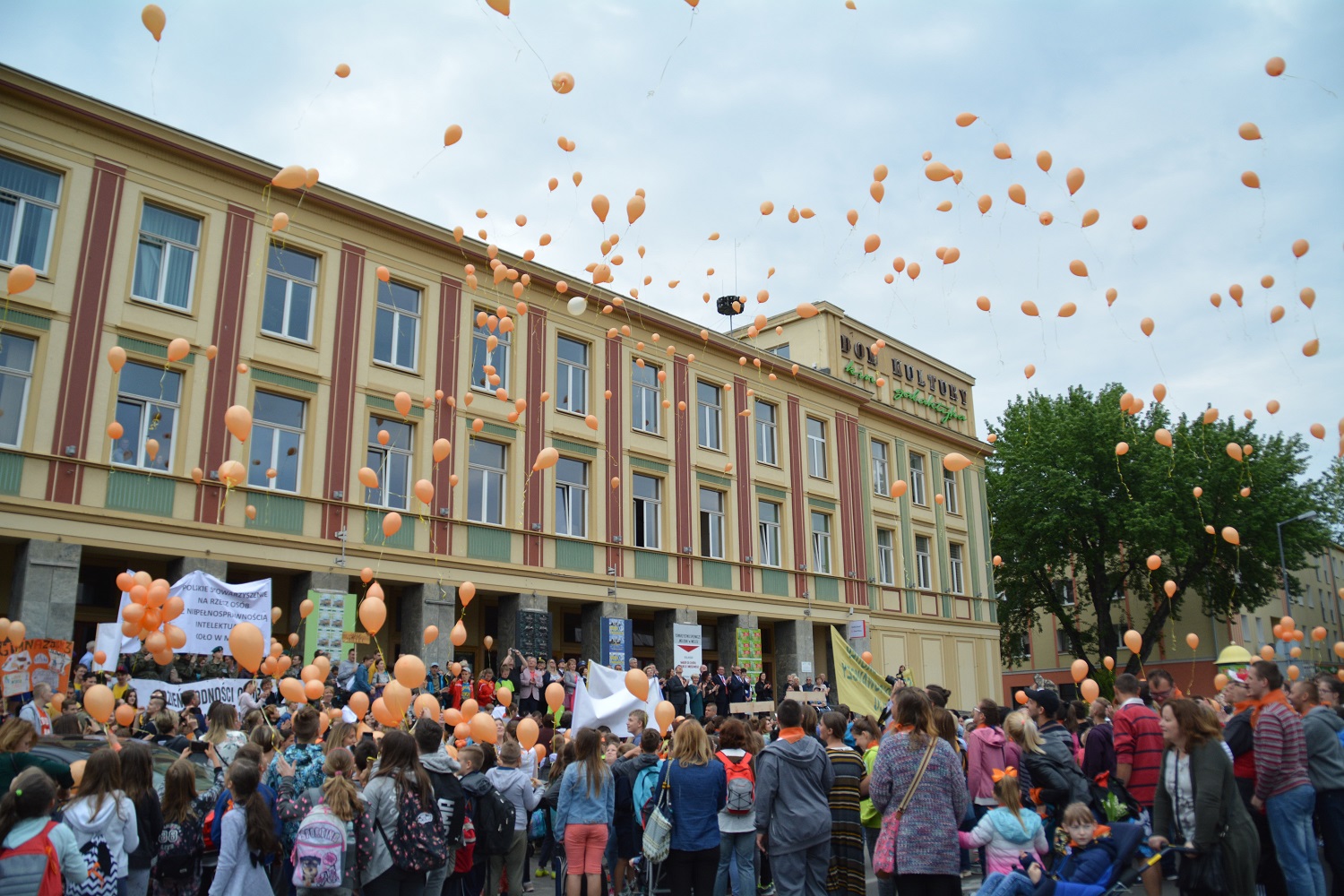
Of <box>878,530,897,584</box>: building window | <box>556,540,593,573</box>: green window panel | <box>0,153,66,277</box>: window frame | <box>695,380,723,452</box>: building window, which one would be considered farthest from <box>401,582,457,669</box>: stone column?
<box>878,530,897,584</box>: building window

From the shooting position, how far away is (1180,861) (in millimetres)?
6477

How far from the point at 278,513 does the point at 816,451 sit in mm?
18509

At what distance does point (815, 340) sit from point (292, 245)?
19.4 m

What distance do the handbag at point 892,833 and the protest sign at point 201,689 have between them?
34.1 feet

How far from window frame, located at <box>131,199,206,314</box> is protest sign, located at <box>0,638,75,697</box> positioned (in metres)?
6.56

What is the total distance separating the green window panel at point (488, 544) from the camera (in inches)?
889

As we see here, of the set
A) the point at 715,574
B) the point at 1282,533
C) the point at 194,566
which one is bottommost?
the point at 194,566

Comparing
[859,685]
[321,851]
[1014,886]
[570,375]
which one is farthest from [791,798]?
[570,375]

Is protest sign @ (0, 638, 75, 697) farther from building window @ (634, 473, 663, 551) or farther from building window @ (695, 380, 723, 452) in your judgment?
building window @ (695, 380, 723, 452)

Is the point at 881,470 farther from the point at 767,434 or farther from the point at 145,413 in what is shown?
the point at 145,413

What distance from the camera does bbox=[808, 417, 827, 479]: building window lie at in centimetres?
3291

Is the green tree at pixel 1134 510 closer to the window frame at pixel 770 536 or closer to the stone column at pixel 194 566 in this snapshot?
the window frame at pixel 770 536

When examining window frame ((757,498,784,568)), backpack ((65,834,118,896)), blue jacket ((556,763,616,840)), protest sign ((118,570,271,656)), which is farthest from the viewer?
window frame ((757,498,784,568))

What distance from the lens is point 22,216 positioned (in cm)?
1764
